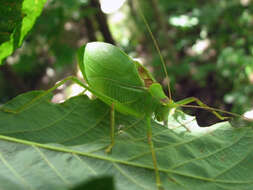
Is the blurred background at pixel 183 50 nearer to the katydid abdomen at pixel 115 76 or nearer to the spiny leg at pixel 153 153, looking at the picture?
the katydid abdomen at pixel 115 76

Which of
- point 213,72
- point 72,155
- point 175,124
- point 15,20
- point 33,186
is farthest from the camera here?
point 213,72

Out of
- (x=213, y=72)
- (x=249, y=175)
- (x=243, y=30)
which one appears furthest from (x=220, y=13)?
(x=249, y=175)

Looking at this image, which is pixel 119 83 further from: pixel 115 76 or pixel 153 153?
pixel 153 153

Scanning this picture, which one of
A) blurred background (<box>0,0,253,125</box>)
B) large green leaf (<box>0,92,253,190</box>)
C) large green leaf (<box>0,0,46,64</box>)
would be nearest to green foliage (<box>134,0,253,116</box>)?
blurred background (<box>0,0,253,125</box>)

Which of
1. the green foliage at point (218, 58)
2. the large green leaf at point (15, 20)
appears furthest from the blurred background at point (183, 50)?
the large green leaf at point (15, 20)

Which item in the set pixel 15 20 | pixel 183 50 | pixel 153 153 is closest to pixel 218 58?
pixel 183 50

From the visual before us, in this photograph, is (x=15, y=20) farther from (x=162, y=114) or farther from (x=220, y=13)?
(x=220, y=13)
